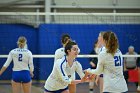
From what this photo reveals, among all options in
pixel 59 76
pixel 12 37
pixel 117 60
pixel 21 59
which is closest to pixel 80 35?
pixel 12 37

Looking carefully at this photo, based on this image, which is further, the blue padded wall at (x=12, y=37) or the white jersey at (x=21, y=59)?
the blue padded wall at (x=12, y=37)

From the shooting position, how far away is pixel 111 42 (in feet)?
17.9

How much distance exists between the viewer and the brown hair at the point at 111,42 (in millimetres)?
5463

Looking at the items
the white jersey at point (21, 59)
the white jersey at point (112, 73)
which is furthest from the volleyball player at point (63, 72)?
the white jersey at point (21, 59)

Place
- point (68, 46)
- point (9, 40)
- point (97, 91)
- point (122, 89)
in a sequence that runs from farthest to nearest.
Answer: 1. point (9, 40)
2. point (97, 91)
3. point (68, 46)
4. point (122, 89)

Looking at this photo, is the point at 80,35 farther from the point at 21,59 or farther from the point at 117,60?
the point at 117,60

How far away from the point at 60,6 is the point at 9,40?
3.00 m

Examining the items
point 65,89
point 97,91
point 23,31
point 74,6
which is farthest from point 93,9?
point 65,89

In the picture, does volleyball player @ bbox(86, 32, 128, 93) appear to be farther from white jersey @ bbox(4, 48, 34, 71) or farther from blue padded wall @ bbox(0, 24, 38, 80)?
blue padded wall @ bbox(0, 24, 38, 80)

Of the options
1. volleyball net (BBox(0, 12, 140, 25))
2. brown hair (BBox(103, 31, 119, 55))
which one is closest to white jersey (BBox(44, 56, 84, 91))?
brown hair (BBox(103, 31, 119, 55))

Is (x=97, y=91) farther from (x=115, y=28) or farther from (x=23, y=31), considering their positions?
(x=23, y=31)

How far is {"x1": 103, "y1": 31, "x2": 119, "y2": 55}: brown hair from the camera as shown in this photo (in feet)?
17.9

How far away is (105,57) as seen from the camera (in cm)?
548

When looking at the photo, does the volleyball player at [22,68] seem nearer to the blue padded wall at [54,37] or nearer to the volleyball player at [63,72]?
the volleyball player at [63,72]
